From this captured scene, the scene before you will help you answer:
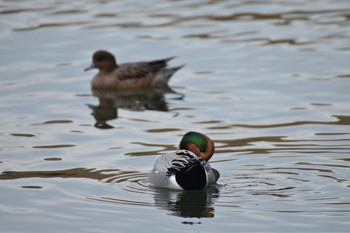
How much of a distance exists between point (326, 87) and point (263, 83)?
1006mm

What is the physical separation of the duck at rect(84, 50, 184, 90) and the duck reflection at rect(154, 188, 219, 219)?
6.06 metres

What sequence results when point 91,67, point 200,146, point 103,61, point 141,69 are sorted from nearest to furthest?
point 200,146, point 141,69, point 91,67, point 103,61

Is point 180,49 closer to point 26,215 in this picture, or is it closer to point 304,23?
point 304,23

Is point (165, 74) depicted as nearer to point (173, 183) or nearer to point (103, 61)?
point (103, 61)

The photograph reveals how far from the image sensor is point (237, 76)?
1538 cm

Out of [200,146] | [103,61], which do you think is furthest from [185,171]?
[103,61]

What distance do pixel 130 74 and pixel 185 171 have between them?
6.26 m

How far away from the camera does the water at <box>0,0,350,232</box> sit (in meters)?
9.16

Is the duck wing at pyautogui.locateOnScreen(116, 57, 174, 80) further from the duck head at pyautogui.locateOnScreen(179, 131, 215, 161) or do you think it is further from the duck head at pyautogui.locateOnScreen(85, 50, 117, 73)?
the duck head at pyautogui.locateOnScreen(179, 131, 215, 161)

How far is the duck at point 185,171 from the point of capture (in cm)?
995

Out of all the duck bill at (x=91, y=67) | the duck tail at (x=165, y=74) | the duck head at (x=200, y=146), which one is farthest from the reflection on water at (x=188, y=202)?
the duck bill at (x=91, y=67)

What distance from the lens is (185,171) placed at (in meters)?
9.99

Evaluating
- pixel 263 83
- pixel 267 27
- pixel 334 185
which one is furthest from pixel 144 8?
pixel 334 185

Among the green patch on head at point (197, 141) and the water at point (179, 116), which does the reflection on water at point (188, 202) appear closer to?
the water at point (179, 116)
